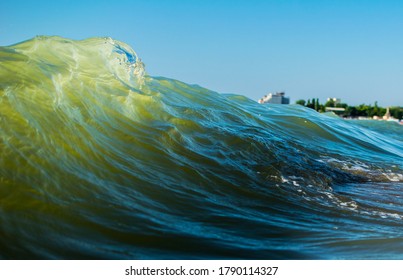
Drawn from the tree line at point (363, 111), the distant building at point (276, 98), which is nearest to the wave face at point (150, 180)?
the distant building at point (276, 98)

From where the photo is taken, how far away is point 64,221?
314 centimetres

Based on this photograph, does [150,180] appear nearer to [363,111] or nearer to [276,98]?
[276,98]

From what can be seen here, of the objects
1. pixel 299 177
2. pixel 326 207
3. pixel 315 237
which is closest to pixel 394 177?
pixel 299 177

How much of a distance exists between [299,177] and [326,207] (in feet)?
3.29

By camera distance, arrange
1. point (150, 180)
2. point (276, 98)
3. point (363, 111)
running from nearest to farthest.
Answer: point (150, 180)
point (276, 98)
point (363, 111)

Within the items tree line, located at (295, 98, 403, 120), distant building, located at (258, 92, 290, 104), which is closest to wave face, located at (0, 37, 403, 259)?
distant building, located at (258, 92, 290, 104)

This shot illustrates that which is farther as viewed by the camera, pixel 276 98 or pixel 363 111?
pixel 363 111

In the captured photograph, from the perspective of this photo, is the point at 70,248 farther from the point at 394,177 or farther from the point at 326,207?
the point at 394,177

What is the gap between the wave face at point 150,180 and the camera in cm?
310

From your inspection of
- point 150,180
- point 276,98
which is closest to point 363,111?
point 276,98

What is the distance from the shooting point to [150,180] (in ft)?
14.4

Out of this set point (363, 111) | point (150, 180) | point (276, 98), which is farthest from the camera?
point (363, 111)

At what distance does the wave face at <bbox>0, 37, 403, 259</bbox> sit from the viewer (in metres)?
3.10

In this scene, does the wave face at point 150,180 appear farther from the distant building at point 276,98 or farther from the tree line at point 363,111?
the tree line at point 363,111
